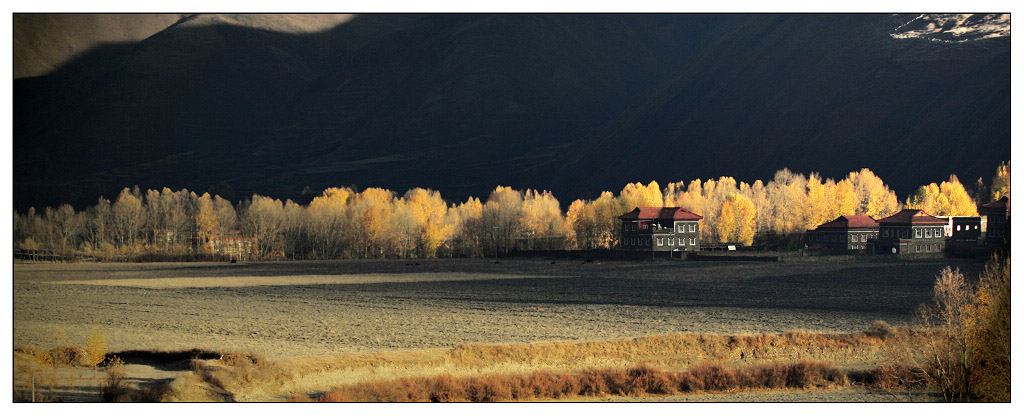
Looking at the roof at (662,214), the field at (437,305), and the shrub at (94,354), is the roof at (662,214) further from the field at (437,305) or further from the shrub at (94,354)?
the shrub at (94,354)

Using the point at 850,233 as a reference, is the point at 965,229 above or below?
above

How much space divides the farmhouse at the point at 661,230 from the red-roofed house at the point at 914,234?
71.5 ft

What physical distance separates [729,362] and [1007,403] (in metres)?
10.4

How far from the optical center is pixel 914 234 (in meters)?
95.7

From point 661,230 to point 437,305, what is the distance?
59784mm

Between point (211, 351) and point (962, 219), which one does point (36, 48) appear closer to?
point (211, 351)

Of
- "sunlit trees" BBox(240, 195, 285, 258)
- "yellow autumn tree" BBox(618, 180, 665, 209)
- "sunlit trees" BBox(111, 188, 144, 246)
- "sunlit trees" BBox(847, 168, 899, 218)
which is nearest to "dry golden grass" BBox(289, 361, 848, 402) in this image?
"sunlit trees" BBox(111, 188, 144, 246)

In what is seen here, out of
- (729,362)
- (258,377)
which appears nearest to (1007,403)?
(729,362)

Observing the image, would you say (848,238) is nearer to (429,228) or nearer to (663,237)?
(663,237)

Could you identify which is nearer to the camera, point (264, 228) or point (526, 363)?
point (526, 363)

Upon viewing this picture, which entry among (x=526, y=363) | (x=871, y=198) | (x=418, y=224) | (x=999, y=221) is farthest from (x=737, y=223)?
(x=526, y=363)

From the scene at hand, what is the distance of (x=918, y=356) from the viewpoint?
2812 cm

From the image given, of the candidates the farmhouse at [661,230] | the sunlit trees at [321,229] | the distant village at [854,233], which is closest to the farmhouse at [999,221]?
the distant village at [854,233]

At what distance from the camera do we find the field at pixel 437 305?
36.7 metres
